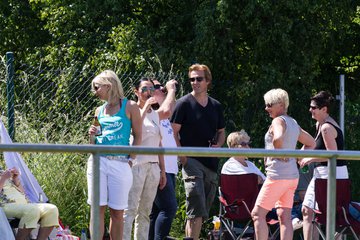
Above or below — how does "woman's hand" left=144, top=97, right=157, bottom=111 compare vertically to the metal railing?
above

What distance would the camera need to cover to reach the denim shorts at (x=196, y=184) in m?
8.54

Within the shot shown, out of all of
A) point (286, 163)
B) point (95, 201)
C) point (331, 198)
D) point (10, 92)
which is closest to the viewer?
point (95, 201)

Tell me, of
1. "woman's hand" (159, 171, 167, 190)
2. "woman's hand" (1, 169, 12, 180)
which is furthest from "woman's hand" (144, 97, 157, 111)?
"woman's hand" (1, 169, 12, 180)

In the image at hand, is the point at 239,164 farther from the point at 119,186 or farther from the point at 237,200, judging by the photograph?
the point at 119,186

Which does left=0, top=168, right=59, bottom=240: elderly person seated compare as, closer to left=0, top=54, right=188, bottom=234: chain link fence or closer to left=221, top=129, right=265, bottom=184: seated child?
left=0, top=54, right=188, bottom=234: chain link fence

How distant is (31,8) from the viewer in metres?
23.2

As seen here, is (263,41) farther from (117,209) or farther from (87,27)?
(117,209)

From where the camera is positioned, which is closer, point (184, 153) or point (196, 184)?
point (184, 153)

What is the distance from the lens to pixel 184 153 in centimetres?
473

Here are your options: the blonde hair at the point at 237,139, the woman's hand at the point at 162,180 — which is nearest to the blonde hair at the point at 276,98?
the woman's hand at the point at 162,180

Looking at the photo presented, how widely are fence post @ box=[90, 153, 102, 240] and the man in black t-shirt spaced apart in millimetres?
3616

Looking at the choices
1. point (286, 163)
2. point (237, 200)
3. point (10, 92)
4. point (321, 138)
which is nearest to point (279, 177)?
point (286, 163)

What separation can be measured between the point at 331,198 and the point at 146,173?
3.05 meters

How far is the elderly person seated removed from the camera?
7.32 metres
